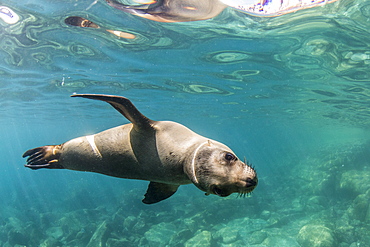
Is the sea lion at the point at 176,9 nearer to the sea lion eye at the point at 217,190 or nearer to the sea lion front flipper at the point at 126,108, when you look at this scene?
the sea lion front flipper at the point at 126,108

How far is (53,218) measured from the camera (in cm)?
1784

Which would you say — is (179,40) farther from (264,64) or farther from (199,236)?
(199,236)

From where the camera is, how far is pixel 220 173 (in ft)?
7.68

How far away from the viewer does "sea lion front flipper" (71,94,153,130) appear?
2811mm

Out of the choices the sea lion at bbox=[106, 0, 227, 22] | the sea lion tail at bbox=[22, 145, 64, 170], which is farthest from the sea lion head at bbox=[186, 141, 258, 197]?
the sea lion at bbox=[106, 0, 227, 22]

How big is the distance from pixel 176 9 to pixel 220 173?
6.10m

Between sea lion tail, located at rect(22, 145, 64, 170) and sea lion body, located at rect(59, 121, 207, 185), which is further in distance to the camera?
sea lion tail, located at rect(22, 145, 64, 170)

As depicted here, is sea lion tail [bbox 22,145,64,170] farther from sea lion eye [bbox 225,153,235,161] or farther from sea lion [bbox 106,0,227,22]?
sea lion [bbox 106,0,227,22]

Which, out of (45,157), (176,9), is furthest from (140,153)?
(176,9)

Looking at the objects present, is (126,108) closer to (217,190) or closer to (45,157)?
(217,190)

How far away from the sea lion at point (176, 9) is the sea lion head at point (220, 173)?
17.7ft

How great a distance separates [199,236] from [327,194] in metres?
11.1

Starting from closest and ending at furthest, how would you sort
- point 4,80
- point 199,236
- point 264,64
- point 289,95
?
point 199,236 < point 264,64 < point 4,80 < point 289,95

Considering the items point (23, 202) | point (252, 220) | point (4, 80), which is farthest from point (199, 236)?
point (23, 202)
